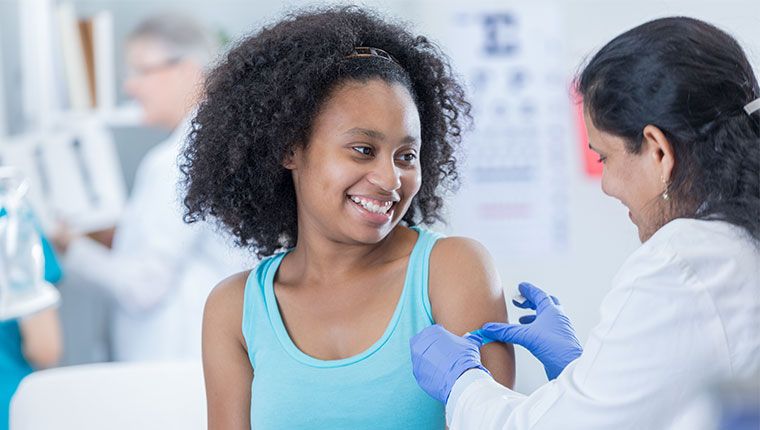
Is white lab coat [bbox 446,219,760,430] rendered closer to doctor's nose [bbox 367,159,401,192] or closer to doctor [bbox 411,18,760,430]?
doctor [bbox 411,18,760,430]

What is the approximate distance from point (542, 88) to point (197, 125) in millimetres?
2137

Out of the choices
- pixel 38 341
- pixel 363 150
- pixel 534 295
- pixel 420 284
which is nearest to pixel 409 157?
pixel 363 150

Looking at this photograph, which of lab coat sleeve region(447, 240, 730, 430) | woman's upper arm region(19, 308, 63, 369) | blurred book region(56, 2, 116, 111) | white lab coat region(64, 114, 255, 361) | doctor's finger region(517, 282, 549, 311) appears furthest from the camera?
blurred book region(56, 2, 116, 111)

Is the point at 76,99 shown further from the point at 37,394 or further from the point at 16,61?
the point at 37,394

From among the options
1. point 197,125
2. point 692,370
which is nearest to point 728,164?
point 692,370

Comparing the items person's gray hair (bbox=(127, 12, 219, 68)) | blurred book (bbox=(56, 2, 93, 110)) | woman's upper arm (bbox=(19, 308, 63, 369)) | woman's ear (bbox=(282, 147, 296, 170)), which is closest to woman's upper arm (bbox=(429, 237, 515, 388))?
woman's ear (bbox=(282, 147, 296, 170))

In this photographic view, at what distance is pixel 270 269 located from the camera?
1.53 m

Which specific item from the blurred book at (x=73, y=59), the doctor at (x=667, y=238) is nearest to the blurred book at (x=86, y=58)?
the blurred book at (x=73, y=59)

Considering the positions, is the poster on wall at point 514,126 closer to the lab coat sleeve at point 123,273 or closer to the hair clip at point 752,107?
the lab coat sleeve at point 123,273

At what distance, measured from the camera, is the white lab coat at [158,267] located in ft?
9.56

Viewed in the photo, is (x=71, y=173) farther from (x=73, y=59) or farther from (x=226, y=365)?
(x=226, y=365)

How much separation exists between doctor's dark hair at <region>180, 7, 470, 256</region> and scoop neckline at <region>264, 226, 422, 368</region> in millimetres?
136

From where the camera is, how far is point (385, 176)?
1324 mm

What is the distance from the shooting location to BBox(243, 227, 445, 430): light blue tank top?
135 centimetres
